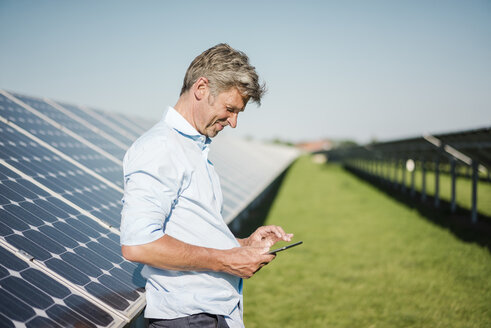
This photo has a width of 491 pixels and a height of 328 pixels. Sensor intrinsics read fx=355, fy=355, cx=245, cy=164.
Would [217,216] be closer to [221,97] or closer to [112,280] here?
[221,97]

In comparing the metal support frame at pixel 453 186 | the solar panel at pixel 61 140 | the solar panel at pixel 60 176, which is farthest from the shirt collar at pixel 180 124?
the metal support frame at pixel 453 186

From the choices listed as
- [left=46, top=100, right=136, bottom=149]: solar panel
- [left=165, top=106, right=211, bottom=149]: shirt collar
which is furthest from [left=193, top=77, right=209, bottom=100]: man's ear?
[left=46, top=100, right=136, bottom=149]: solar panel

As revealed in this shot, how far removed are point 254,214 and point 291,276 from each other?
16.8 ft

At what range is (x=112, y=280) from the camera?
88.2 inches

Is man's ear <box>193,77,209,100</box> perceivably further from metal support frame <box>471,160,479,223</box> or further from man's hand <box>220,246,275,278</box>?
metal support frame <box>471,160,479,223</box>

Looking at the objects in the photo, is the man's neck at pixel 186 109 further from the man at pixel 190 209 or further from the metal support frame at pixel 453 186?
the metal support frame at pixel 453 186

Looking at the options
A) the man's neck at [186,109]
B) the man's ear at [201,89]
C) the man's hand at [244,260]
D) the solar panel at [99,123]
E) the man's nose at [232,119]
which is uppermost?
the man's ear at [201,89]

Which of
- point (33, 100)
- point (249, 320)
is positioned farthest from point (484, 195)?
point (33, 100)

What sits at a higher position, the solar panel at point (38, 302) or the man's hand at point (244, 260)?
the man's hand at point (244, 260)

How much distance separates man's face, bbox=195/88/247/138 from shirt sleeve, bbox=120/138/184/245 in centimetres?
38

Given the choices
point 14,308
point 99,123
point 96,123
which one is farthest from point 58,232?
point 99,123

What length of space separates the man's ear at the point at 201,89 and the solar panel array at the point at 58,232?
4.06ft

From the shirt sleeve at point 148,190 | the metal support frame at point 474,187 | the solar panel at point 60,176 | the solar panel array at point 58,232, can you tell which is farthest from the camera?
the metal support frame at point 474,187

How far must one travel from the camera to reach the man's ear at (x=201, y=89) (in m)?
1.84
